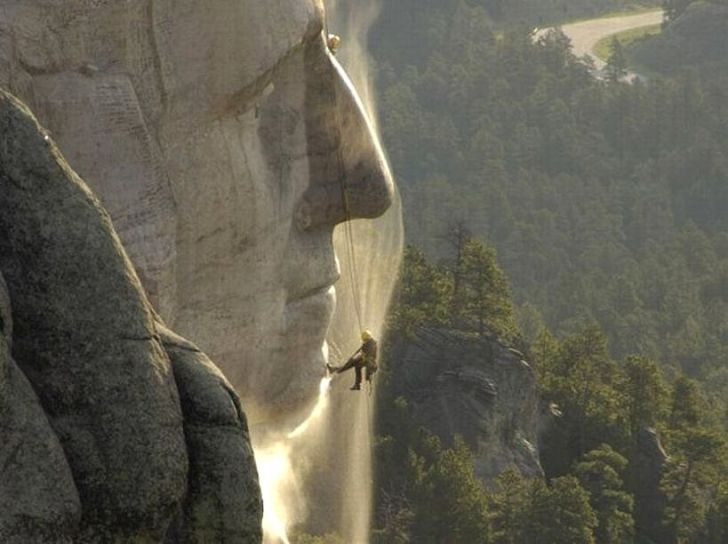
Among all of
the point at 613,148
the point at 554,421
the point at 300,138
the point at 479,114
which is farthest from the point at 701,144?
the point at 300,138

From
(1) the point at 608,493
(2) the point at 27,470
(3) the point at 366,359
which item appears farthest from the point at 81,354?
(1) the point at 608,493

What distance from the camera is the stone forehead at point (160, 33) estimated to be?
9.82 meters

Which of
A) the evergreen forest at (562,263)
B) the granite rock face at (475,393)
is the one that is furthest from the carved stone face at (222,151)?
the granite rock face at (475,393)

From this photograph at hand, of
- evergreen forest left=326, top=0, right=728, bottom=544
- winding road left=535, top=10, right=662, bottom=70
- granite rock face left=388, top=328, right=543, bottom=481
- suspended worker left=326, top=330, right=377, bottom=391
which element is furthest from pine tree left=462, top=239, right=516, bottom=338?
winding road left=535, top=10, right=662, bottom=70

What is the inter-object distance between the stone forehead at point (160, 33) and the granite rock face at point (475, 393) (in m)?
33.1

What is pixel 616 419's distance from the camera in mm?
45844

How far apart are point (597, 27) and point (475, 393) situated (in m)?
104

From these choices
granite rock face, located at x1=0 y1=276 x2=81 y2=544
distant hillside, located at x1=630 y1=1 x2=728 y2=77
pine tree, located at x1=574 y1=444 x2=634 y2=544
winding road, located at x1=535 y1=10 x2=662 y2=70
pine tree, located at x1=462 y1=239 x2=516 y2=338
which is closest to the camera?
granite rock face, located at x1=0 y1=276 x2=81 y2=544

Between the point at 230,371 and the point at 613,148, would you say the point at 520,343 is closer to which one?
the point at 230,371

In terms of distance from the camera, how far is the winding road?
136750mm

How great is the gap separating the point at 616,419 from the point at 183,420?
127 ft

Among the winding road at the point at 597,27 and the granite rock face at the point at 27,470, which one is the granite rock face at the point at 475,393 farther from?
the winding road at the point at 597,27

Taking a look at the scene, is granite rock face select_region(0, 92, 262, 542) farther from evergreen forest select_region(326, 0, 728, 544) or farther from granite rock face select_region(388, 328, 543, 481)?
granite rock face select_region(388, 328, 543, 481)

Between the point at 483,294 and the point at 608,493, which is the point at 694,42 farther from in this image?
the point at 608,493
